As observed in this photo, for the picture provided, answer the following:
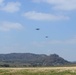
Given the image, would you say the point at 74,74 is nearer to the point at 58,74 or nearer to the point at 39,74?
the point at 58,74

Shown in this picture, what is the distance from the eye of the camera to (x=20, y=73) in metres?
61.7

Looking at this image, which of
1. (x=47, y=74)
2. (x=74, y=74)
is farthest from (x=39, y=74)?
(x=74, y=74)

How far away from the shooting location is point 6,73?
63.7 metres

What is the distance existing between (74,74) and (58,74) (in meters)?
3.03

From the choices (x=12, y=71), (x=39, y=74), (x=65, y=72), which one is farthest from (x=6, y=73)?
(x=65, y=72)

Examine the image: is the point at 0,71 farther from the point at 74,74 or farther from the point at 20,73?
the point at 74,74

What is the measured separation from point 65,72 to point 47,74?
3.55 metres

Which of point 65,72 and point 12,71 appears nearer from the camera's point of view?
point 65,72

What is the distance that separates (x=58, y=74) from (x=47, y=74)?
2.08 meters

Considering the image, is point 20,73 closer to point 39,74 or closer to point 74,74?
point 39,74

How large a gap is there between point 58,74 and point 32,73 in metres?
5.55

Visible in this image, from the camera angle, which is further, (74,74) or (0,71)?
(0,71)

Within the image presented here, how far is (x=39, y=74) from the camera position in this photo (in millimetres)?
60250

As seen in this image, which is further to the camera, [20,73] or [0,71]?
[0,71]
